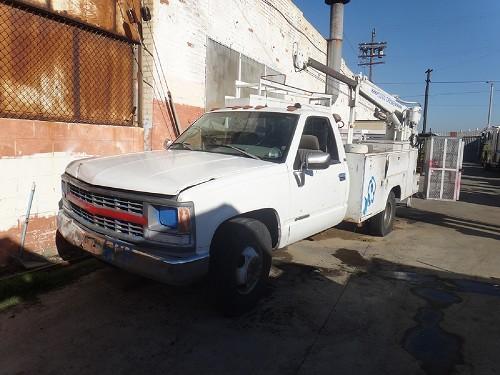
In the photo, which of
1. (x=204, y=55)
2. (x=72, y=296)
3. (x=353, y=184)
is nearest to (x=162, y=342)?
(x=72, y=296)

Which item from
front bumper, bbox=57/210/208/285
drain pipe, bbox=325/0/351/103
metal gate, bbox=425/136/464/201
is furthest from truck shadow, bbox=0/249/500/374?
drain pipe, bbox=325/0/351/103

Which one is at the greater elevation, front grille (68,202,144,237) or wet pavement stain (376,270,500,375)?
front grille (68,202,144,237)

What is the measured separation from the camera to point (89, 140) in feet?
19.6

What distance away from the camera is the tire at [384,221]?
6867 mm

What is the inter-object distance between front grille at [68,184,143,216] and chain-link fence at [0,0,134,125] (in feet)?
6.47

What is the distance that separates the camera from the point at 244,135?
15.7ft

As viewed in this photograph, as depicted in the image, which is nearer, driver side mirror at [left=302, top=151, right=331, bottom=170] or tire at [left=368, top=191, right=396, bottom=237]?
driver side mirror at [left=302, top=151, right=331, bottom=170]

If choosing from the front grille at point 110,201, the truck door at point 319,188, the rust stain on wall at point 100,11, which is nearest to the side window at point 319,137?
the truck door at point 319,188

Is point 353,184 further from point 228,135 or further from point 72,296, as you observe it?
point 72,296

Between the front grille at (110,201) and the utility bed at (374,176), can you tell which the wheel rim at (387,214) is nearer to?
the utility bed at (374,176)

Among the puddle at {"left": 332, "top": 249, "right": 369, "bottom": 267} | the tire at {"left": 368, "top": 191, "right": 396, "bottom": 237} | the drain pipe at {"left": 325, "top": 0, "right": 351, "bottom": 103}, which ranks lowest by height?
the puddle at {"left": 332, "top": 249, "right": 369, "bottom": 267}

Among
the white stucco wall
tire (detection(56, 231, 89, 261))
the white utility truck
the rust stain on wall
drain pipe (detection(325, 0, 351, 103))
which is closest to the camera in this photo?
the white utility truck

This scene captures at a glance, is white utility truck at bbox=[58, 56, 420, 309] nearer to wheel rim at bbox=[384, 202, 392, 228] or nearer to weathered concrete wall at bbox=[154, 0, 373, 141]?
wheel rim at bbox=[384, 202, 392, 228]

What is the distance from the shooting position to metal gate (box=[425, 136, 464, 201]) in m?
8.88
